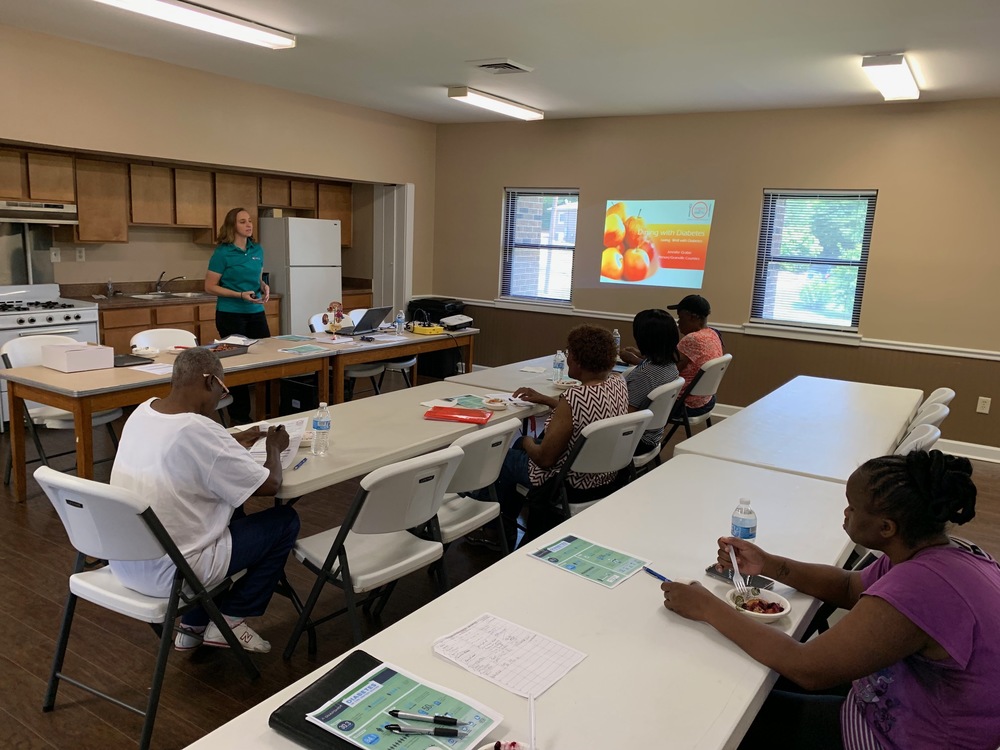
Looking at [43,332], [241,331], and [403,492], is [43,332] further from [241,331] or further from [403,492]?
[403,492]

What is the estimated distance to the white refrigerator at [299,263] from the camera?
6.86m

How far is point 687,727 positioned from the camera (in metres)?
1.22

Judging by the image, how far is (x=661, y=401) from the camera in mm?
3742

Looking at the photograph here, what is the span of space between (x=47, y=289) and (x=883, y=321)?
6.92 meters

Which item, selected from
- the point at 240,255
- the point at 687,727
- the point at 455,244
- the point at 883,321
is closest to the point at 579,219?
the point at 455,244

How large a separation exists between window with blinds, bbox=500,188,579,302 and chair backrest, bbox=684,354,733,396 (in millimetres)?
2971

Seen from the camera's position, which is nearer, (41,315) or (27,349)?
(27,349)

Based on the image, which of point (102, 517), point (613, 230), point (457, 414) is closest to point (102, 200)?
point (457, 414)

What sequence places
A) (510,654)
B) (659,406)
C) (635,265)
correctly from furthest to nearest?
1. (635,265)
2. (659,406)
3. (510,654)

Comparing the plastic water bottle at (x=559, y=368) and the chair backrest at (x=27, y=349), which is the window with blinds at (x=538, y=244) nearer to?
the plastic water bottle at (x=559, y=368)

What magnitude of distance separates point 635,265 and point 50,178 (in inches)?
201

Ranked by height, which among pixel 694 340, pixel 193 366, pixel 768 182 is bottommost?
pixel 694 340

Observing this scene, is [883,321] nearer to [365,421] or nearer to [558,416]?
[558,416]

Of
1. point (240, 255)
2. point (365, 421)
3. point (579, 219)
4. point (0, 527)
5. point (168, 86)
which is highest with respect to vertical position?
point (168, 86)
